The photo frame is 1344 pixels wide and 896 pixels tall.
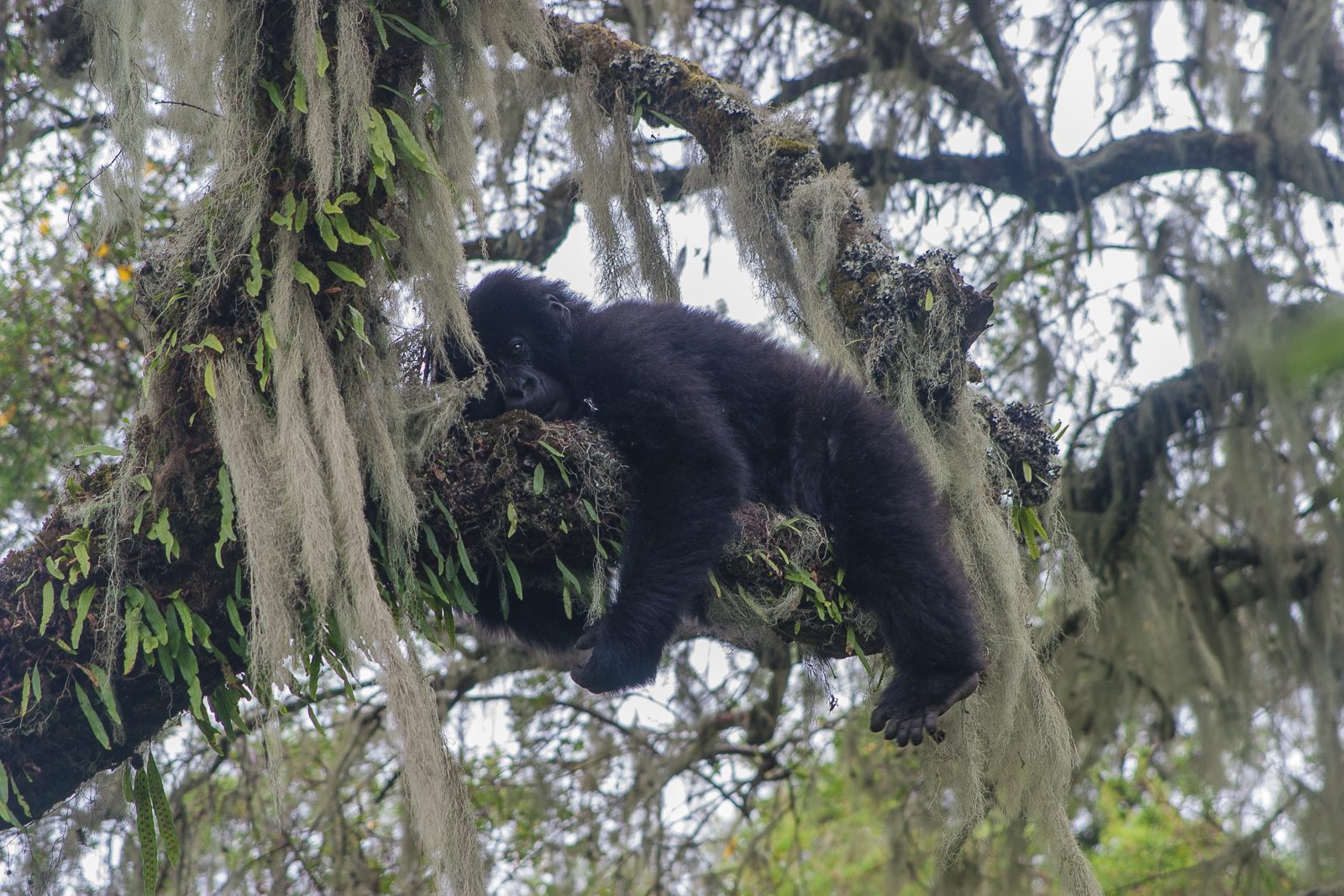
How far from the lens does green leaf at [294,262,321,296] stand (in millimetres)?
2168

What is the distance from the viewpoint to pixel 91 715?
2.03 meters

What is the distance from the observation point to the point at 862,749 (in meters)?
5.77

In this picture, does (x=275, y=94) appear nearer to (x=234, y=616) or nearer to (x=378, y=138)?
(x=378, y=138)

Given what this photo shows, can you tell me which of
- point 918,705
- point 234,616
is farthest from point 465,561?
point 918,705

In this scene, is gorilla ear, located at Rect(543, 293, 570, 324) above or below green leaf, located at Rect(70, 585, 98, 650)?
above

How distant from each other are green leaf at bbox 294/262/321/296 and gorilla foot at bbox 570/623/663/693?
1.06m

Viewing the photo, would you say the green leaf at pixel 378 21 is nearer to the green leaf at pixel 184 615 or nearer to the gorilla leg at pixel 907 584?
the green leaf at pixel 184 615

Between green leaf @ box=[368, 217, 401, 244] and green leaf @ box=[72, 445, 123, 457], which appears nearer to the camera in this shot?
green leaf @ box=[72, 445, 123, 457]

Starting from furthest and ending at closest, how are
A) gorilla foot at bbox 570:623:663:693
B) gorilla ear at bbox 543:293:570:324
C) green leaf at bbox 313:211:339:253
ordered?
gorilla ear at bbox 543:293:570:324, gorilla foot at bbox 570:623:663:693, green leaf at bbox 313:211:339:253

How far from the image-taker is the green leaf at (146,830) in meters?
2.18

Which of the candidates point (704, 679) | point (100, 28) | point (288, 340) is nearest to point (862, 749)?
point (704, 679)

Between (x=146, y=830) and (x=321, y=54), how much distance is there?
1715mm

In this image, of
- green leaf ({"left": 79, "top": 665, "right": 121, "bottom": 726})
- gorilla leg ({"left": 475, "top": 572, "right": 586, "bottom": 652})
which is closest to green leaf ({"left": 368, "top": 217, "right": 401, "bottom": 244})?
gorilla leg ({"left": 475, "top": 572, "right": 586, "bottom": 652})

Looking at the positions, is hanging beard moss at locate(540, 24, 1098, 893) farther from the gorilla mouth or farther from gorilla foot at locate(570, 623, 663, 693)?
gorilla foot at locate(570, 623, 663, 693)
